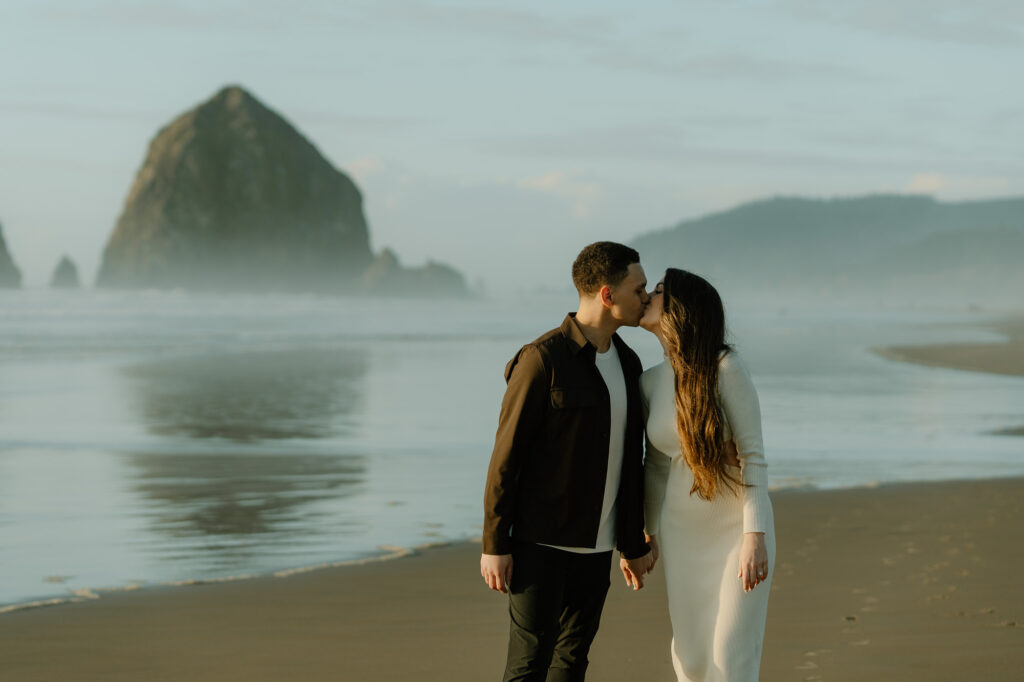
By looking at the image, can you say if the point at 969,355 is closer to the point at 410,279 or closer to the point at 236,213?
the point at 410,279

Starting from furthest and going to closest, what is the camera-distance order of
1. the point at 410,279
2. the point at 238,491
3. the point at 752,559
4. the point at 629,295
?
the point at 410,279
the point at 238,491
the point at 629,295
the point at 752,559

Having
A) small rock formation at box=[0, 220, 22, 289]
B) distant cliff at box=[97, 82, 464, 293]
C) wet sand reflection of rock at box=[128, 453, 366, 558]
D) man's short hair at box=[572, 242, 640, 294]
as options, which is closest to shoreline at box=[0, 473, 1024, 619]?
wet sand reflection of rock at box=[128, 453, 366, 558]

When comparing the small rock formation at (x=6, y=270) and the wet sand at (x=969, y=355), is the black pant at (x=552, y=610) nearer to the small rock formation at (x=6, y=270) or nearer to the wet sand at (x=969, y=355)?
the wet sand at (x=969, y=355)

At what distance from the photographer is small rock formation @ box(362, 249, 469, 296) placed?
13788 centimetres

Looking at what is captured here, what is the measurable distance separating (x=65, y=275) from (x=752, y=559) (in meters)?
153

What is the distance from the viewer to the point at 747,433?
3242mm

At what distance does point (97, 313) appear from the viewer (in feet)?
138

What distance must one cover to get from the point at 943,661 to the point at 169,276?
13734 centimetres

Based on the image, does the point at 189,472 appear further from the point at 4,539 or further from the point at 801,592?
the point at 801,592

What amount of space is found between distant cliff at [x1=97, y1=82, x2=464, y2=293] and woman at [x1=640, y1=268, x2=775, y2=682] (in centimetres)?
13679

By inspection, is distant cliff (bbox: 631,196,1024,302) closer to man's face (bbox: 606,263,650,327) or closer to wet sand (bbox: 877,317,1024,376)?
wet sand (bbox: 877,317,1024,376)

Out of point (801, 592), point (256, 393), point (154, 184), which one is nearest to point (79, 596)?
point (801, 592)

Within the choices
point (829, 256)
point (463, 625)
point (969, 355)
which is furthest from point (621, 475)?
point (829, 256)

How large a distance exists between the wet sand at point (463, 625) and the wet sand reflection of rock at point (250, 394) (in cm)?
576
